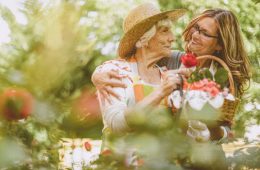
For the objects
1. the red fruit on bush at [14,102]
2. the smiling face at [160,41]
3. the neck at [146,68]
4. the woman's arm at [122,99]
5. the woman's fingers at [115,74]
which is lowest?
the red fruit on bush at [14,102]

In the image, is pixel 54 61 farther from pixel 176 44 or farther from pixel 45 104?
pixel 176 44

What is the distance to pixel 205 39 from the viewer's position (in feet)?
6.16

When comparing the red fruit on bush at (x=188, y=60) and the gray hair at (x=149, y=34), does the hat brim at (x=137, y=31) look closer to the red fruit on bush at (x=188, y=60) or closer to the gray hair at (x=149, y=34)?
the gray hair at (x=149, y=34)

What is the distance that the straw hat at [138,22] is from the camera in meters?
1.69

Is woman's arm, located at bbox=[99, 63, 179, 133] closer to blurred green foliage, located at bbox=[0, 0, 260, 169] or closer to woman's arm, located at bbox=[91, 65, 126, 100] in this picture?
woman's arm, located at bbox=[91, 65, 126, 100]

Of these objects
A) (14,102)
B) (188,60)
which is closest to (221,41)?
(188,60)

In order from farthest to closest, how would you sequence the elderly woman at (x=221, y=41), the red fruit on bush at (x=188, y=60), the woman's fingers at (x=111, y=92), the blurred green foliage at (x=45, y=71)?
the elderly woman at (x=221, y=41) → the woman's fingers at (x=111, y=92) → the red fruit on bush at (x=188, y=60) → the blurred green foliage at (x=45, y=71)

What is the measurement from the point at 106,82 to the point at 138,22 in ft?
0.84

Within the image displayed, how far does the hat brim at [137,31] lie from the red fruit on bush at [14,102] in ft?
4.14

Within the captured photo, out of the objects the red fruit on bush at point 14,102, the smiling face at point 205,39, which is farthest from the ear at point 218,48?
the red fruit on bush at point 14,102

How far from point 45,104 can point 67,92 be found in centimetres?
3

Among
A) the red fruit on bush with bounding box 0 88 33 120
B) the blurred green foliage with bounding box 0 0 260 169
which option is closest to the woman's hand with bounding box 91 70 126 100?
the blurred green foliage with bounding box 0 0 260 169

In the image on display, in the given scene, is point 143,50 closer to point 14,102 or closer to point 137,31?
point 137,31

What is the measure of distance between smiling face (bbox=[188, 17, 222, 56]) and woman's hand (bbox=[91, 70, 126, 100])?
0.41 metres
